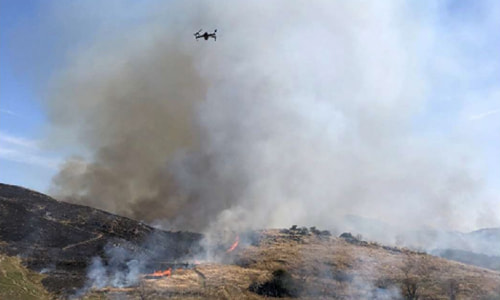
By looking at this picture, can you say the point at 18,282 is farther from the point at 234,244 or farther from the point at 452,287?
the point at 452,287

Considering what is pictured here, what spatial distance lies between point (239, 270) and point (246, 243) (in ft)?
68.4

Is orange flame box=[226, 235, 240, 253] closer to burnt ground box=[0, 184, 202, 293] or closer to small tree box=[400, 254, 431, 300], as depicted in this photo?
burnt ground box=[0, 184, 202, 293]

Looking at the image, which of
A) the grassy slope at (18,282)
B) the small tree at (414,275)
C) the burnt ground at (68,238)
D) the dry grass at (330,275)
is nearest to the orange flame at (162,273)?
the dry grass at (330,275)

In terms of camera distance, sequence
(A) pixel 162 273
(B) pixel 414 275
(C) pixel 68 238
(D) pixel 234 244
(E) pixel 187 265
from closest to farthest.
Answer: (A) pixel 162 273, (B) pixel 414 275, (E) pixel 187 265, (C) pixel 68 238, (D) pixel 234 244

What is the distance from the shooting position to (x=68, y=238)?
8262 cm

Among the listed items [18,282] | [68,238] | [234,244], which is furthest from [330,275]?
[68,238]

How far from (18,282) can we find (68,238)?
80.1 feet

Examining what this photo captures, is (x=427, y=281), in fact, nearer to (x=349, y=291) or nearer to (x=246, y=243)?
(x=349, y=291)

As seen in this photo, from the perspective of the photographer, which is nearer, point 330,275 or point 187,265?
point 330,275

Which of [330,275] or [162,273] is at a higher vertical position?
[330,275]

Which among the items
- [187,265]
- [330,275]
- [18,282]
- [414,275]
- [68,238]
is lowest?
[18,282]

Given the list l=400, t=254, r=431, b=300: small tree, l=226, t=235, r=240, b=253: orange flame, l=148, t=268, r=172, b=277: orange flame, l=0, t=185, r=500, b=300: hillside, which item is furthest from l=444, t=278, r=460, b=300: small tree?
l=148, t=268, r=172, b=277: orange flame

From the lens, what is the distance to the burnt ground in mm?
68812

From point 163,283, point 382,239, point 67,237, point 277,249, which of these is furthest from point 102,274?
point 382,239
